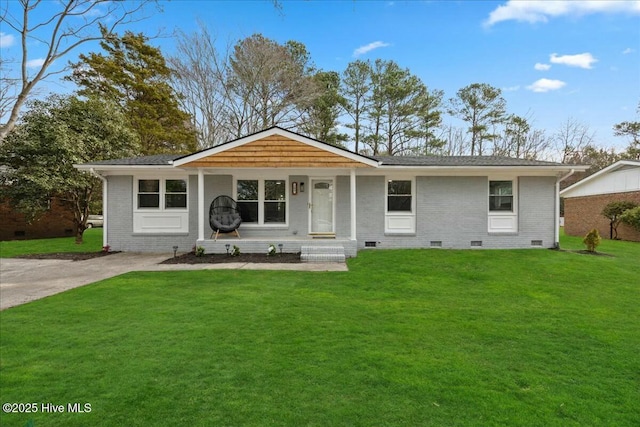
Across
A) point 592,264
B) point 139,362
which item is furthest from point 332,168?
point 139,362

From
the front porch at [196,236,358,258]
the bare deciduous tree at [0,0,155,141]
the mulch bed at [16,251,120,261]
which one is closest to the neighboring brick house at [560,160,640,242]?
the front porch at [196,236,358,258]

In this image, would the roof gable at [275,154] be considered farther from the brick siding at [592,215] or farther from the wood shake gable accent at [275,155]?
the brick siding at [592,215]

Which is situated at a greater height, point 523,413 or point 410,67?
point 410,67

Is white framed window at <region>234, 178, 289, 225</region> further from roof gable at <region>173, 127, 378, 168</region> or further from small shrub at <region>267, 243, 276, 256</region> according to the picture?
small shrub at <region>267, 243, 276, 256</region>

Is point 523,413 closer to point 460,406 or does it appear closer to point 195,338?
point 460,406

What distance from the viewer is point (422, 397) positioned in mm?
2875

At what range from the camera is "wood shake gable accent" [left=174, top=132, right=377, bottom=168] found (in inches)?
426

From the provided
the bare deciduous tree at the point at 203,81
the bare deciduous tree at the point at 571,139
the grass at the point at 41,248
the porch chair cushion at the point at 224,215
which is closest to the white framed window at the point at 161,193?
the porch chair cushion at the point at 224,215

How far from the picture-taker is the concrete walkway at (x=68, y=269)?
21.8ft

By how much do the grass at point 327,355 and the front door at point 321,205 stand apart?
220 inches

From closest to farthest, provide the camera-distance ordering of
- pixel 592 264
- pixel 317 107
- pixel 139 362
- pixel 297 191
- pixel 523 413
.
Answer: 1. pixel 523 413
2. pixel 139 362
3. pixel 592 264
4. pixel 297 191
5. pixel 317 107

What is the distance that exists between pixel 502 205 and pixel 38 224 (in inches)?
849

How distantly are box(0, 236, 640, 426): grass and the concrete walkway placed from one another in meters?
0.83

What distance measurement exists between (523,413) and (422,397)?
755mm
